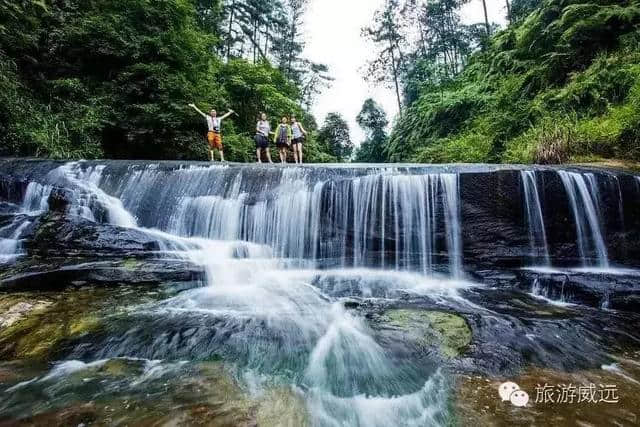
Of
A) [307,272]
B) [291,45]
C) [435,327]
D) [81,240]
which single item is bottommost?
[435,327]

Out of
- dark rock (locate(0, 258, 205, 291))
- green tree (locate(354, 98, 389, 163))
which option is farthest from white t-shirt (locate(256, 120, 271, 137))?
green tree (locate(354, 98, 389, 163))

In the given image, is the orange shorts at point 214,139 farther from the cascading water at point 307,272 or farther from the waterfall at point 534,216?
the waterfall at point 534,216

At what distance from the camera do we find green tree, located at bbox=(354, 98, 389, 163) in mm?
36031

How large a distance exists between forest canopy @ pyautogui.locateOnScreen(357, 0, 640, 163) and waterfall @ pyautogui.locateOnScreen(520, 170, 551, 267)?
337cm

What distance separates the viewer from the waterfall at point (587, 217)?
6062mm

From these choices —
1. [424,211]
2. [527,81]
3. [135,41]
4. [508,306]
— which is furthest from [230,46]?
[508,306]

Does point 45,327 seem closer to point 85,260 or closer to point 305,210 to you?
point 85,260

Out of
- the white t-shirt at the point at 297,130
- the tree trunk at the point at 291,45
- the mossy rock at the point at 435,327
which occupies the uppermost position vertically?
the tree trunk at the point at 291,45

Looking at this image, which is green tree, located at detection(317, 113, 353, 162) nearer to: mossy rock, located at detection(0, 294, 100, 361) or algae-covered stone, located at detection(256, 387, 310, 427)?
mossy rock, located at detection(0, 294, 100, 361)

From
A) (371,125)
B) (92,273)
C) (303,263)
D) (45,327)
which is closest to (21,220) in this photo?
(92,273)

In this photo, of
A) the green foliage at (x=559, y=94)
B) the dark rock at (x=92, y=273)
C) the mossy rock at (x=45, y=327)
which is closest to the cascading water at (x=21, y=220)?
the dark rock at (x=92, y=273)

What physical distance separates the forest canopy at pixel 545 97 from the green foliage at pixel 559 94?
1.1 inches

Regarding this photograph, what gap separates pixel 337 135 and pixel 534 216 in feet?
98.4

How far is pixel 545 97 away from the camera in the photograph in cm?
1169
